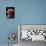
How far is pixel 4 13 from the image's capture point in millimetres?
3596

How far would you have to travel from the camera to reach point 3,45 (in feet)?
11.6

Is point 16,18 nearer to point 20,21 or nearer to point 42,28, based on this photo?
point 20,21

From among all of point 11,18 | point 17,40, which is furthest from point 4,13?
point 17,40

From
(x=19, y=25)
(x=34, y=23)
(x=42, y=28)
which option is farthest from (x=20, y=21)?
(x=42, y=28)

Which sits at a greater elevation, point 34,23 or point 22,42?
point 34,23

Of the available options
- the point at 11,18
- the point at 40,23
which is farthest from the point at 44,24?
the point at 11,18

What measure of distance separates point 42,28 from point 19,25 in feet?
1.95

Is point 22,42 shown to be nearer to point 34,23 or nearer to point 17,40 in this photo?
point 17,40

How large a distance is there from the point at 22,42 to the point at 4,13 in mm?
879

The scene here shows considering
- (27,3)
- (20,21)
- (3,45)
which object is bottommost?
(3,45)

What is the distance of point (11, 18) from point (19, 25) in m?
0.28

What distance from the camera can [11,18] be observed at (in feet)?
11.9

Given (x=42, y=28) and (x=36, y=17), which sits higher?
(x=36, y=17)

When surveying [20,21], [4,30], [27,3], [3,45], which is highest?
[27,3]
